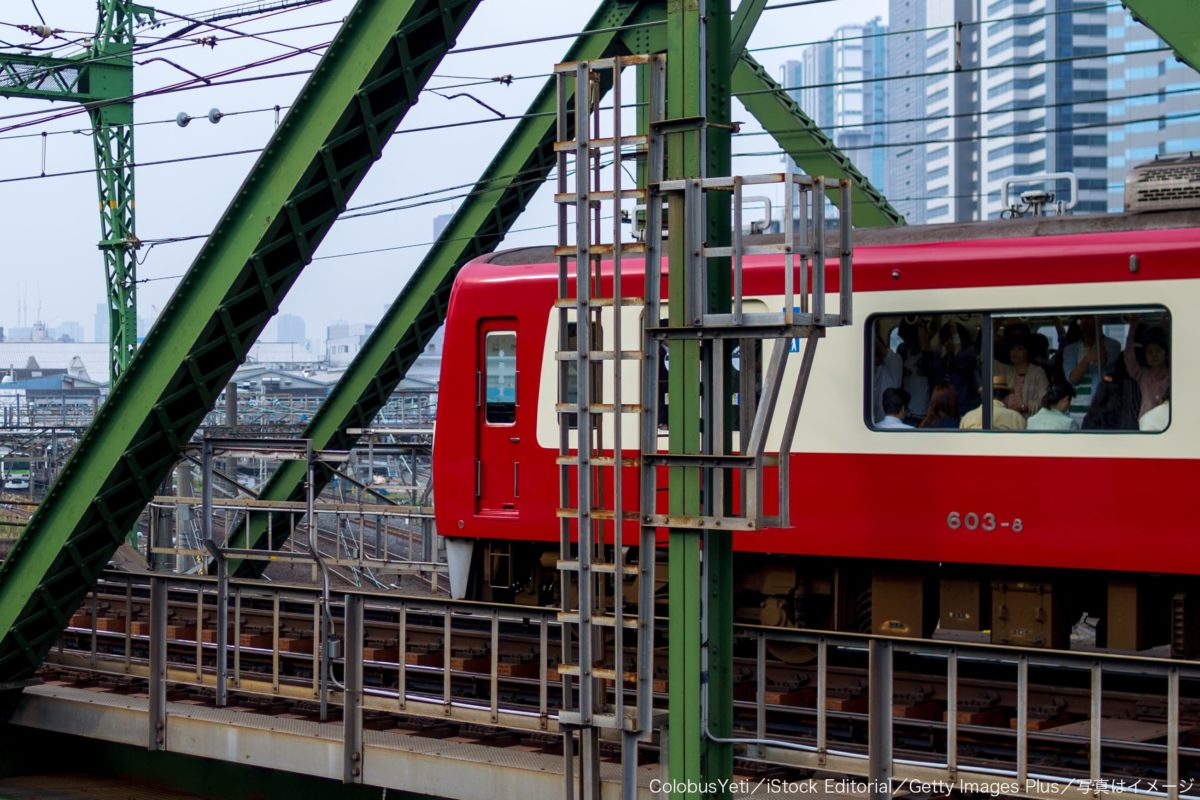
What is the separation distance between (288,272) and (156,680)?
3.16m

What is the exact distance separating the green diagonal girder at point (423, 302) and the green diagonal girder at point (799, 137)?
2.54 meters

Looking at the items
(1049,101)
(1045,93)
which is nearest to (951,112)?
(1045,93)

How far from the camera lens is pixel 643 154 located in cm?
894

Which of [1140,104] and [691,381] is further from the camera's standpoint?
[1140,104]

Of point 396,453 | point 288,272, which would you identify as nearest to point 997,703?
point 288,272

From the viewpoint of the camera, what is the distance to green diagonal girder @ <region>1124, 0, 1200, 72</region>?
10109 millimetres

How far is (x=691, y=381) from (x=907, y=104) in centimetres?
16876

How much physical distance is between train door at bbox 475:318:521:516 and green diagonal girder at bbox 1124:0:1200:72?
5354mm

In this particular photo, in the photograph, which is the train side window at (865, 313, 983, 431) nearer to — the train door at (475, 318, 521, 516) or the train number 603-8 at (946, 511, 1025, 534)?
the train number 603-8 at (946, 511, 1025, 534)

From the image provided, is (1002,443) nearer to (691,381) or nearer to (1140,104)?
(691,381)

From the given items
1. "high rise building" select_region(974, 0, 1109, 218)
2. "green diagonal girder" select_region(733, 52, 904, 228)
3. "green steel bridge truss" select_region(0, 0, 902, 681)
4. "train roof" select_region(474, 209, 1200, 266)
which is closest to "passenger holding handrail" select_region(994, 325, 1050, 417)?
"train roof" select_region(474, 209, 1200, 266)

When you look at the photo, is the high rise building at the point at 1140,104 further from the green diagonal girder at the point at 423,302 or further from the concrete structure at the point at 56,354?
the green diagonal girder at the point at 423,302

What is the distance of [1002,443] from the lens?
10.3 metres

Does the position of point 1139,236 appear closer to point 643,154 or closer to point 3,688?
point 643,154
